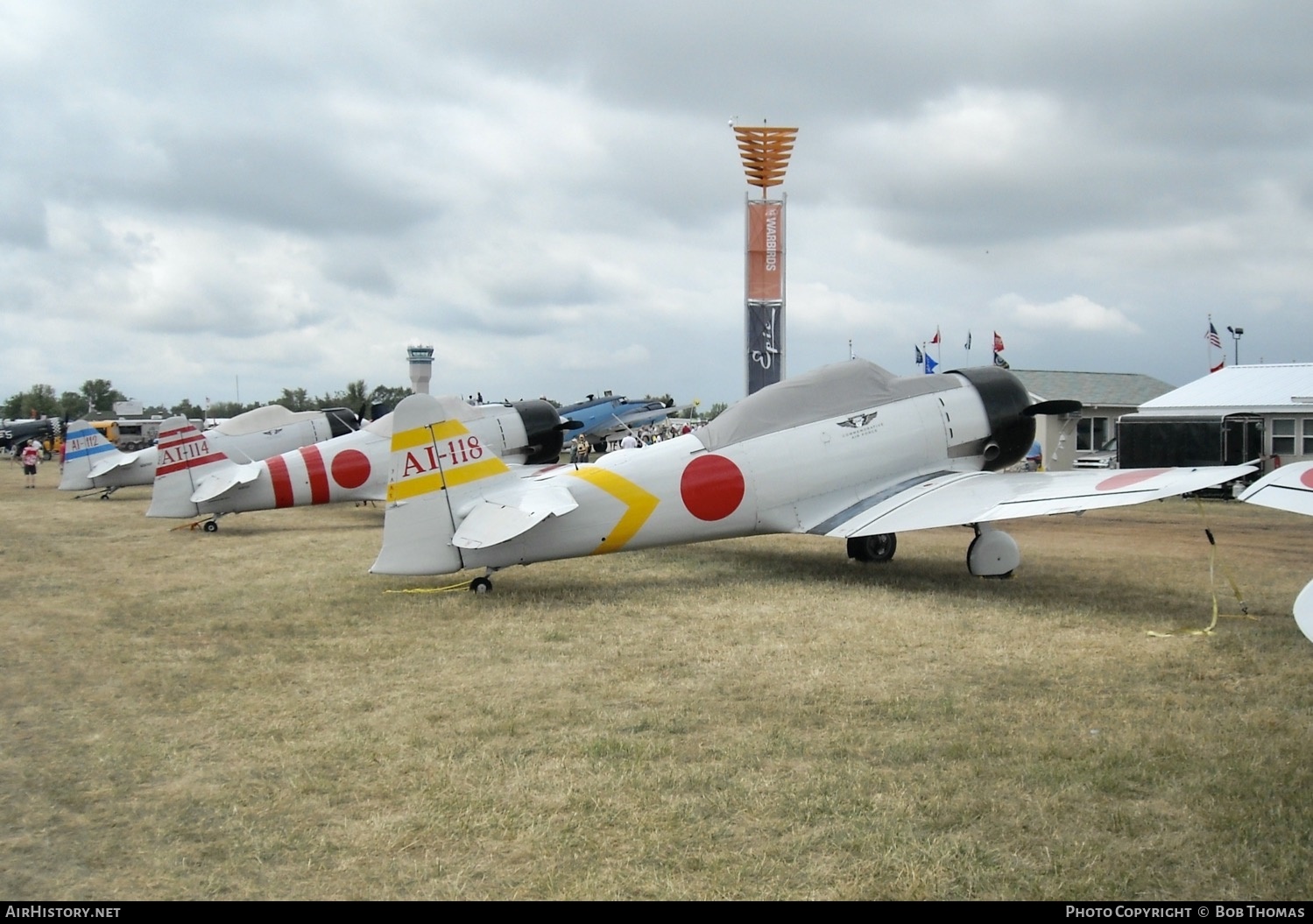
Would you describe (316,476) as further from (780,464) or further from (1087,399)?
(1087,399)

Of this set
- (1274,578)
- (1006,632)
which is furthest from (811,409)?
(1274,578)

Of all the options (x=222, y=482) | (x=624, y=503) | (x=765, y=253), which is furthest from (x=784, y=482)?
(x=765, y=253)

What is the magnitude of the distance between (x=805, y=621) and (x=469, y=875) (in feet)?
16.0

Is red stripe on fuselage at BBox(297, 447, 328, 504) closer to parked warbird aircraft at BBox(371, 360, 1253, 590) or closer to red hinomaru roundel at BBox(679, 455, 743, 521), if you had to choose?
parked warbird aircraft at BBox(371, 360, 1253, 590)

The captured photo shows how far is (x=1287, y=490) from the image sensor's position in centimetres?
487

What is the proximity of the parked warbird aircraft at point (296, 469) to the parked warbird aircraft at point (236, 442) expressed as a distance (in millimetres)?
2518

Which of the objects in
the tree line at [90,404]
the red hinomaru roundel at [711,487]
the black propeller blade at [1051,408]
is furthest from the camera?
the tree line at [90,404]

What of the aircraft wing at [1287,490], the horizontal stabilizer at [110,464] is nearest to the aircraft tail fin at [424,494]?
the aircraft wing at [1287,490]

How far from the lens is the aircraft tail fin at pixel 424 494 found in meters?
9.13

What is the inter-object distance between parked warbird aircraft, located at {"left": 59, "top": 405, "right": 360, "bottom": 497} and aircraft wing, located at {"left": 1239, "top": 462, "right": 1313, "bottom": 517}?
63.0ft

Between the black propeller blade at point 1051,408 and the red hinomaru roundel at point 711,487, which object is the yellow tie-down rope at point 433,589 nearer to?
the red hinomaru roundel at point 711,487

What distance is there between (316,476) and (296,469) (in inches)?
15.0

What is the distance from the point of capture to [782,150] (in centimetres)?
3566
